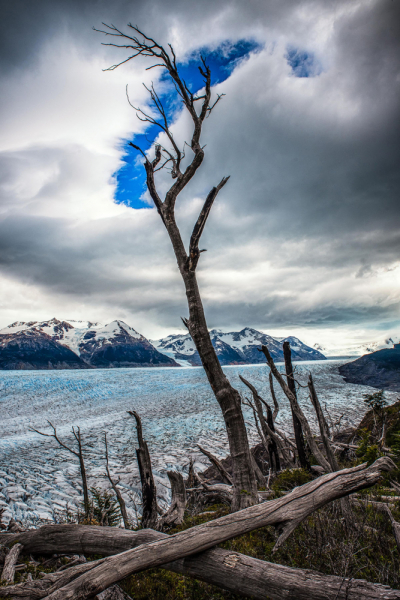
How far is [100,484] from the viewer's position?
13.4 metres

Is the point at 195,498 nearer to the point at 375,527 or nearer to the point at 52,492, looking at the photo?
the point at 375,527

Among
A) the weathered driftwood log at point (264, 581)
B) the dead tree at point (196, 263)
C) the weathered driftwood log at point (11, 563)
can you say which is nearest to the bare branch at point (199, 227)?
the dead tree at point (196, 263)

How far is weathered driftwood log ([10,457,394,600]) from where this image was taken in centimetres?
269

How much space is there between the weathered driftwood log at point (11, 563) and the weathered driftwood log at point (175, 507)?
2266 millimetres

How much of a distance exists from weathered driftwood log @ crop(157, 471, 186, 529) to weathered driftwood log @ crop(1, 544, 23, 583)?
7.44 ft

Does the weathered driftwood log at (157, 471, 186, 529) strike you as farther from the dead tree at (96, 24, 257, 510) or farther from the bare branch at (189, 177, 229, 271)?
→ the bare branch at (189, 177, 229, 271)

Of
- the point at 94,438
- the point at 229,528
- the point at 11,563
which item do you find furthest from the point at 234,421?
the point at 94,438

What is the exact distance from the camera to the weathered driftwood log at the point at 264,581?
7.84ft

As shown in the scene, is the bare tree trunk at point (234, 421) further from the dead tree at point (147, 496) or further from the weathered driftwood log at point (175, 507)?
the dead tree at point (147, 496)

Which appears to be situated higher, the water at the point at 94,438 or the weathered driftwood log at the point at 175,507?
the weathered driftwood log at the point at 175,507

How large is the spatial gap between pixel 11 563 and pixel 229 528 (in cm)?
308

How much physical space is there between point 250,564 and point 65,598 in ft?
5.28

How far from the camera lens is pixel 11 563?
389cm

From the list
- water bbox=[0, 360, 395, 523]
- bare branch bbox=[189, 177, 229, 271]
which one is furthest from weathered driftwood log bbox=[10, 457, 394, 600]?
water bbox=[0, 360, 395, 523]
